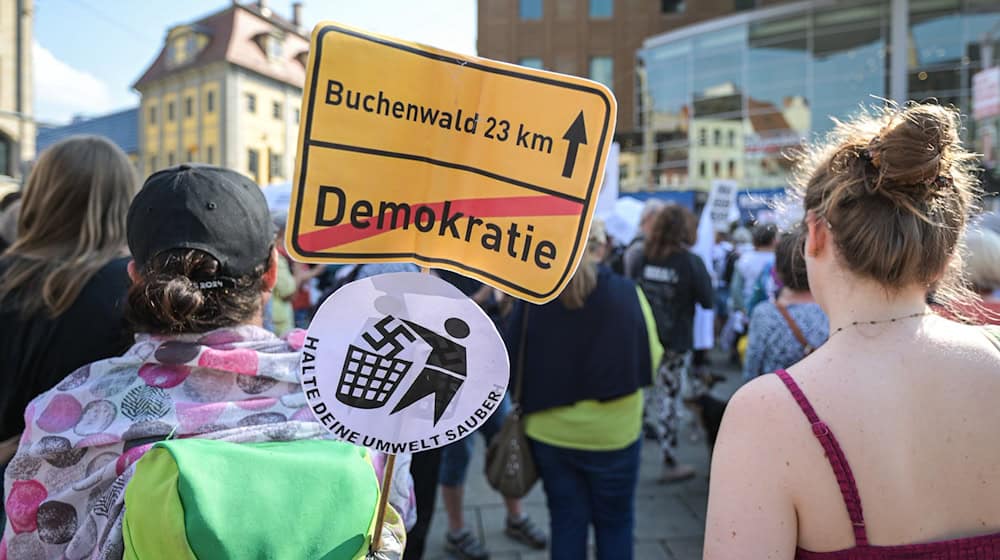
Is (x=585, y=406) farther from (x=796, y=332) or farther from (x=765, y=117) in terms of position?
(x=765, y=117)

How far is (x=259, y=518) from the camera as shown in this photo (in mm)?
973

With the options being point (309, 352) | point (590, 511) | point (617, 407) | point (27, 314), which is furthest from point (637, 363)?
point (27, 314)

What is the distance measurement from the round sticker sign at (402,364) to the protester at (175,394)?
0.27 ft

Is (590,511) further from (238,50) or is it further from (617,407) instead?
(238,50)

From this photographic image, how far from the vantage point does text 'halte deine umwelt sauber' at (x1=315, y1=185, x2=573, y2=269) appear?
1231 millimetres

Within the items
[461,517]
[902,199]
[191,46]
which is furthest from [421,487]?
[191,46]

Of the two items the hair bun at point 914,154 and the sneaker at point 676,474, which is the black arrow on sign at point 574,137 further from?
the sneaker at point 676,474

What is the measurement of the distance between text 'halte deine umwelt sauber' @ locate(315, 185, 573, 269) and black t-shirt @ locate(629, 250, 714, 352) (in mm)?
3452

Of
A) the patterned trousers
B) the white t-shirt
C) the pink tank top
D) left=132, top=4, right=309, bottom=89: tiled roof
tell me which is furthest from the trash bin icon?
left=132, top=4, right=309, bottom=89: tiled roof

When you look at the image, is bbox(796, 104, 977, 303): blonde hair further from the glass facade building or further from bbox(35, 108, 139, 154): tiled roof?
bbox(35, 108, 139, 154): tiled roof

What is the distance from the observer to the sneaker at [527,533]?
3.58m

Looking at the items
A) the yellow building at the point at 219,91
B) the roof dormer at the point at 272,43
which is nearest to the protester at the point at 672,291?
the yellow building at the point at 219,91

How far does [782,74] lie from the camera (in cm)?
2334

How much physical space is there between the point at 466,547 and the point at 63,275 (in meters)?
2.51
